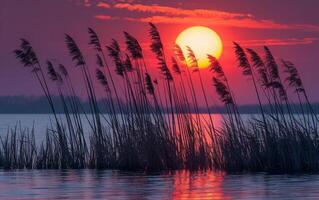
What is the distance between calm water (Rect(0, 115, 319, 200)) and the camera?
43.5 ft

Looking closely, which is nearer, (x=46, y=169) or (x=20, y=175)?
(x=20, y=175)

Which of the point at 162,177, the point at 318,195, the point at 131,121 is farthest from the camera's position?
the point at 131,121

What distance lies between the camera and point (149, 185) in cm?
1493

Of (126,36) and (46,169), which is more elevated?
(126,36)

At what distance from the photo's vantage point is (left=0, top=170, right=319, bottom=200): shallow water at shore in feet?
43.5

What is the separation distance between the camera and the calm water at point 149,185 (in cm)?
1326

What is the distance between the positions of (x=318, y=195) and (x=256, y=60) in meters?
5.41

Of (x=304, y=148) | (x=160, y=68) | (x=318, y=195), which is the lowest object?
(x=318, y=195)

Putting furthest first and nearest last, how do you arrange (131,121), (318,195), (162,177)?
(131,121)
(162,177)
(318,195)

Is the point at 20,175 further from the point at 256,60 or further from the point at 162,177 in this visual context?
the point at 256,60

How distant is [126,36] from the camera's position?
17.8 m

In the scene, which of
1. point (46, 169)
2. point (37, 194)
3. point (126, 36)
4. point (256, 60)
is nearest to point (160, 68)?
point (126, 36)

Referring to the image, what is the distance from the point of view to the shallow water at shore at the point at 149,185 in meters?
13.3

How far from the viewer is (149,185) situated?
49.0 ft
